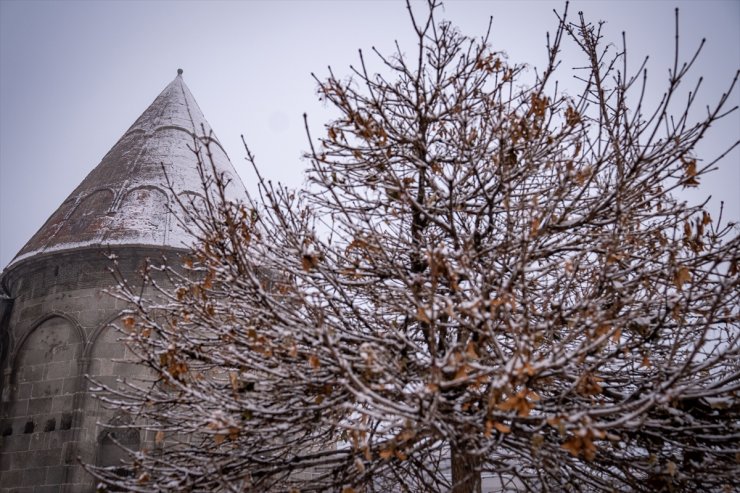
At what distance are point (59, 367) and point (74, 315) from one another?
86cm

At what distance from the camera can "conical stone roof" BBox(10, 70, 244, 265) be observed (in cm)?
1046

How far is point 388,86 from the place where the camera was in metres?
5.53

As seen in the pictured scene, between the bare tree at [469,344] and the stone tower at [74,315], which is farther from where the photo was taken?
the stone tower at [74,315]

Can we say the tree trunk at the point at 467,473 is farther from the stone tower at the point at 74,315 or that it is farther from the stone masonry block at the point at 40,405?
the stone masonry block at the point at 40,405

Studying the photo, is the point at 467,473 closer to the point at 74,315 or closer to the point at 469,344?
the point at 469,344

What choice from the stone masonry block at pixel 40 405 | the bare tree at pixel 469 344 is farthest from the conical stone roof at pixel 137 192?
the bare tree at pixel 469 344

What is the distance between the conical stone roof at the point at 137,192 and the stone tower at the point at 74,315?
2cm

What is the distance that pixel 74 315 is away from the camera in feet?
33.1

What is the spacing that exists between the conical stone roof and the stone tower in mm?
24

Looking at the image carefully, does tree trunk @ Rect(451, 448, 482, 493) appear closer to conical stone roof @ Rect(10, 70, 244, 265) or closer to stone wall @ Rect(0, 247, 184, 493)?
stone wall @ Rect(0, 247, 184, 493)

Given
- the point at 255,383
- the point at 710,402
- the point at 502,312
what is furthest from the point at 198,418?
the point at 710,402

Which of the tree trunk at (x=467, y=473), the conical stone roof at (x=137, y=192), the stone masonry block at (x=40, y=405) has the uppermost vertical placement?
the conical stone roof at (x=137, y=192)

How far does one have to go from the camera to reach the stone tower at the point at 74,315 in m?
9.34

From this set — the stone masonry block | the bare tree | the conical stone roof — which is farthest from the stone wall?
the bare tree
